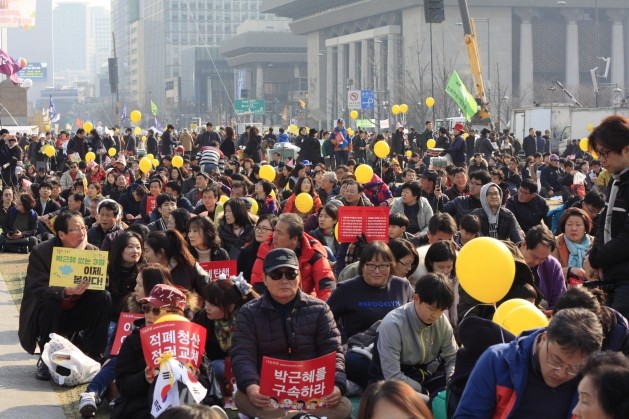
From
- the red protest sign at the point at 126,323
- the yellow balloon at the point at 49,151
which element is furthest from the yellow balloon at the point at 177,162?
the red protest sign at the point at 126,323

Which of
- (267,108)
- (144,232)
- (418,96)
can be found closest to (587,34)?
(418,96)

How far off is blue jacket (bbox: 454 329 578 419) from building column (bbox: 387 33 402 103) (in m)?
74.7

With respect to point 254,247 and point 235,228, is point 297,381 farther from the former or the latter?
point 235,228

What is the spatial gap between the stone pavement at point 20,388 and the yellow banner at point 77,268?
82 cm

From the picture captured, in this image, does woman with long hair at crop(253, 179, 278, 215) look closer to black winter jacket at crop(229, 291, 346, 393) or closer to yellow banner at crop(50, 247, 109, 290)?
yellow banner at crop(50, 247, 109, 290)

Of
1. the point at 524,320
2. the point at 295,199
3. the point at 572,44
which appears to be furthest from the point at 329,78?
the point at 524,320

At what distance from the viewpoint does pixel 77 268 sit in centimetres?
916

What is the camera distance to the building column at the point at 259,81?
13188 centimetres

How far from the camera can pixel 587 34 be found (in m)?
91.4

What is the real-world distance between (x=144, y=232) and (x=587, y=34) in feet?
281

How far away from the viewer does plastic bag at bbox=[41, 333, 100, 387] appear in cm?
895

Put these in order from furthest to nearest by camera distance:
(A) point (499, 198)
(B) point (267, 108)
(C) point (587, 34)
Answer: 1. (B) point (267, 108)
2. (C) point (587, 34)
3. (A) point (499, 198)

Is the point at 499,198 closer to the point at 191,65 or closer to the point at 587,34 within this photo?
the point at 587,34

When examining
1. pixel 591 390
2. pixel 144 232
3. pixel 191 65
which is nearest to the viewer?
pixel 591 390
